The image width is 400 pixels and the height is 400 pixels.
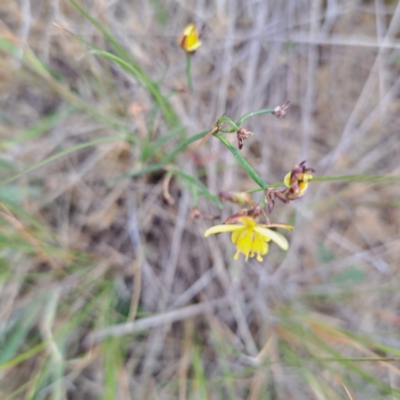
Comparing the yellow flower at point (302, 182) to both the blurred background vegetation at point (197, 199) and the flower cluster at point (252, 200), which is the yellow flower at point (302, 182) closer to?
the flower cluster at point (252, 200)

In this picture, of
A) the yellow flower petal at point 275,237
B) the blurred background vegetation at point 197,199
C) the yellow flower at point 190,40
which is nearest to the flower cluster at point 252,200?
the yellow flower petal at point 275,237

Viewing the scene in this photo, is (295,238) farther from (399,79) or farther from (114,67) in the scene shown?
(114,67)

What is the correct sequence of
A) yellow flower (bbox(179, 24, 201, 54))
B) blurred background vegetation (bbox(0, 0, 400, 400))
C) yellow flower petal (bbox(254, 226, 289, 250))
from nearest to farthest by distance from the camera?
yellow flower petal (bbox(254, 226, 289, 250))
yellow flower (bbox(179, 24, 201, 54))
blurred background vegetation (bbox(0, 0, 400, 400))

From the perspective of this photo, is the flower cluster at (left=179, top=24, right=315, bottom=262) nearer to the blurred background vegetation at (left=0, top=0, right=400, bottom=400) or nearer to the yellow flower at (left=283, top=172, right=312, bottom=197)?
the yellow flower at (left=283, top=172, right=312, bottom=197)

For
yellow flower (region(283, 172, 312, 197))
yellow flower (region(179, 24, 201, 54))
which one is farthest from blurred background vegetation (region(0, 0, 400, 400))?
yellow flower (region(283, 172, 312, 197))

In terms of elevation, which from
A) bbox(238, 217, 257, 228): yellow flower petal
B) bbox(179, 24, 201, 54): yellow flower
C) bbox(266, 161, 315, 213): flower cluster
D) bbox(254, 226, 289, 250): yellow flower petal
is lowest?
bbox(254, 226, 289, 250): yellow flower petal

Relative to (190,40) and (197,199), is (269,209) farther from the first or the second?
(197,199)

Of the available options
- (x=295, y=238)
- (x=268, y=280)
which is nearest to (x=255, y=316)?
(x=268, y=280)

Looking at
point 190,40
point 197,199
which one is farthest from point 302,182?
point 197,199
